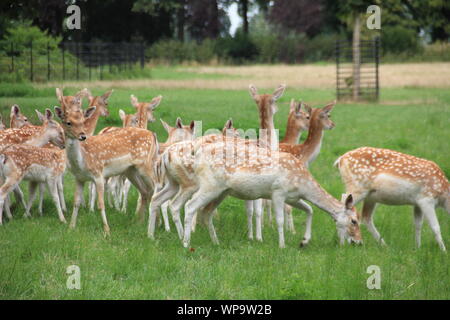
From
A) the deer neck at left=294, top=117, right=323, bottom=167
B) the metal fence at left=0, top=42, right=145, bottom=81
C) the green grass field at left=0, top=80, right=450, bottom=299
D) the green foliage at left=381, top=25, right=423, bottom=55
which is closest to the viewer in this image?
the green grass field at left=0, top=80, right=450, bottom=299

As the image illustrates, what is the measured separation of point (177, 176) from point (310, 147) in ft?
7.60

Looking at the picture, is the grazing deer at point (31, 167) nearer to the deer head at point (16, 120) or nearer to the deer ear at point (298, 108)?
the deer head at point (16, 120)

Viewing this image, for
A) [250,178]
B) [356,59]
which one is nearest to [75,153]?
[250,178]

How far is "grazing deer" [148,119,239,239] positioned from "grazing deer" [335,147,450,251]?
5.66ft

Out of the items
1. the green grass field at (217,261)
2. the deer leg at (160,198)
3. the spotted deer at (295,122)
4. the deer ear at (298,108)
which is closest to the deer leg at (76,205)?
the green grass field at (217,261)

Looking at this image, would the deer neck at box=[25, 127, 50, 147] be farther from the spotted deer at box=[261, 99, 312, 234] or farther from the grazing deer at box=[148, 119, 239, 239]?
the spotted deer at box=[261, 99, 312, 234]

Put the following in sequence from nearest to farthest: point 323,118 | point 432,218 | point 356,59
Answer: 1. point 432,218
2. point 323,118
3. point 356,59

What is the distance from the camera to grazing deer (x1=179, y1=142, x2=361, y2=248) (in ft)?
27.4

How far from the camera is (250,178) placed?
833 centimetres

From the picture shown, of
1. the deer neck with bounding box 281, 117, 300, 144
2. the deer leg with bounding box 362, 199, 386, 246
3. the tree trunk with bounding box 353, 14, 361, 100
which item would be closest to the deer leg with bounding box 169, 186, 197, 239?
the deer leg with bounding box 362, 199, 386, 246

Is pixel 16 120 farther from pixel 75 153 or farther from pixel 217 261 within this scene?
pixel 217 261

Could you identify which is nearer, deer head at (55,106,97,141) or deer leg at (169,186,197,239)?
deer leg at (169,186,197,239)

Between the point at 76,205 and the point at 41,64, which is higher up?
the point at 41,64
